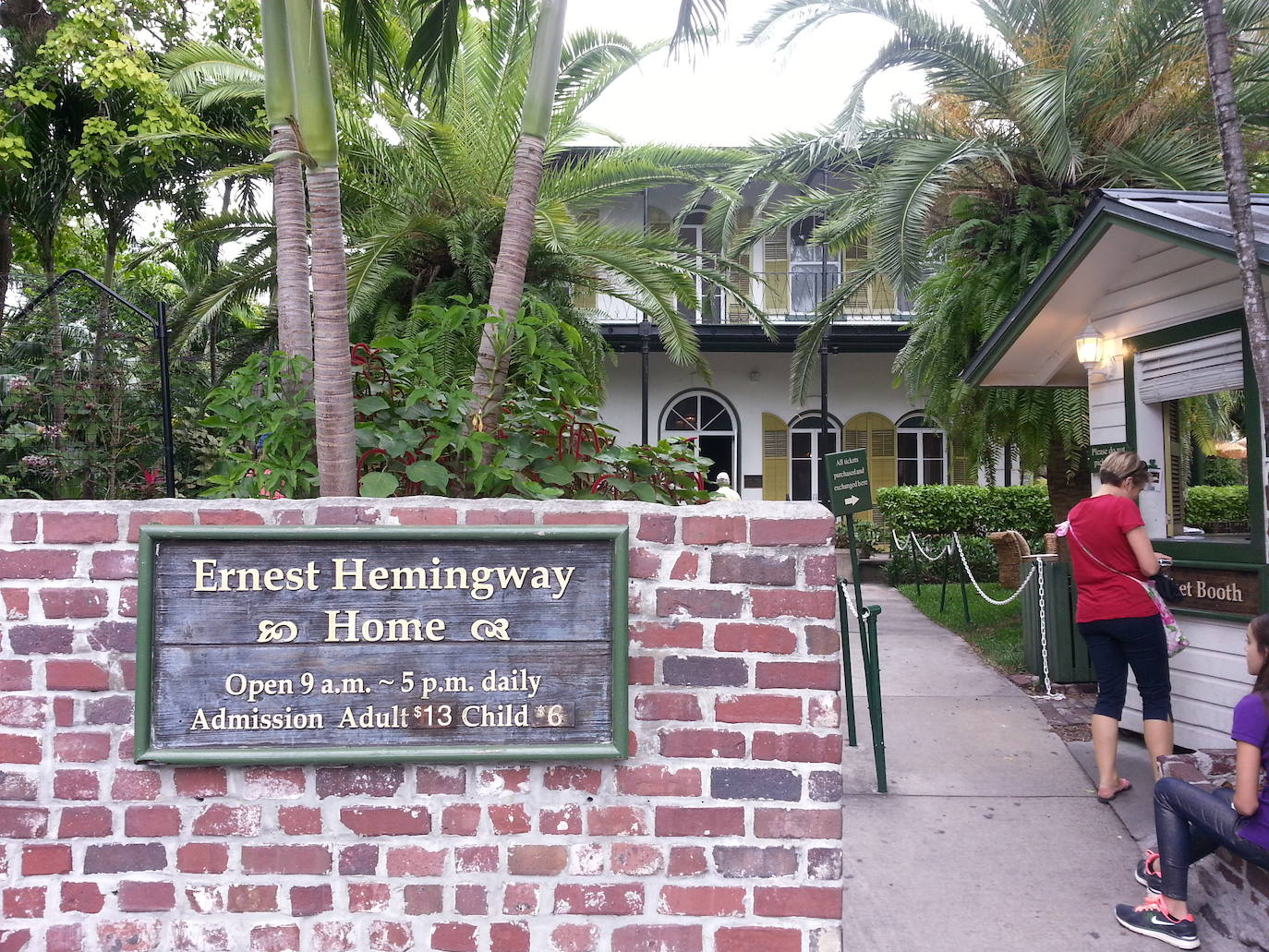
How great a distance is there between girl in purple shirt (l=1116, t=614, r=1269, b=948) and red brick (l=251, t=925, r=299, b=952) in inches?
110

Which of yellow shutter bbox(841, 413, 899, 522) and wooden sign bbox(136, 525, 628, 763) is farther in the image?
yellow shutter bbox(841, 413, 899, 522)

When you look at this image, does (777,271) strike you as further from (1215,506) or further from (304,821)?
(304,821)

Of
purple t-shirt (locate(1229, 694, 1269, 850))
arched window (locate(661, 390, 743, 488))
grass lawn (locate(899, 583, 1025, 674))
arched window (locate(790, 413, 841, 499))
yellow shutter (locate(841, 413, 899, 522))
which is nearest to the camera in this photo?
purple t-shirt (locate(1229, 694, 1269, 850))

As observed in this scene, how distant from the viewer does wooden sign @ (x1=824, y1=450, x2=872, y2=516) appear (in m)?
5.11

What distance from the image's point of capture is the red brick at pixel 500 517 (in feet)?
8.04

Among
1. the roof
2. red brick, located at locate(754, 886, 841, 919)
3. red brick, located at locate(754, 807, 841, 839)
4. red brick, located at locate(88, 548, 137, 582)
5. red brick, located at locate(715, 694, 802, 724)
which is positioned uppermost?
the roof

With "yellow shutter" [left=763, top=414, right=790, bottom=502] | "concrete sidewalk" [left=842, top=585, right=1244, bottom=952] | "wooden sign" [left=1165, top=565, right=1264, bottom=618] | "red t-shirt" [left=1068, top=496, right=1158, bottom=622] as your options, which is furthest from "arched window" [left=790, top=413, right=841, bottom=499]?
"red t-shirt" [left=1068, top=496, right=1158, bottom=622]

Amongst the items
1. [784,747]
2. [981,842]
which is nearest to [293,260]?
[784,747]

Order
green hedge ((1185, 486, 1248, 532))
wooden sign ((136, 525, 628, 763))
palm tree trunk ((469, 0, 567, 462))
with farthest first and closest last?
1. green hedge ((1185, 486, 1248, 532))
2. palm tree trunk ((469, 0, 567, 462))
3. wooden sign ((136, 525, 628, 763))

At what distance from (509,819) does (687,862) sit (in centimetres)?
47

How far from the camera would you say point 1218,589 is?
4.97 m

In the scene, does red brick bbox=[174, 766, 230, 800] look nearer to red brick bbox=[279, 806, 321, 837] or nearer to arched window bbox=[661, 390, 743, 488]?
red brick bbox=[279, 806, 321, 837]

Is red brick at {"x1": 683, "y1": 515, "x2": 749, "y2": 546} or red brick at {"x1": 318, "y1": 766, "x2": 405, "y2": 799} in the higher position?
red brick at {"x1": 683, "y1": 515, "x2": 749, "y2": 546}

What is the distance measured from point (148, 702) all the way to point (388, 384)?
3.89ft
